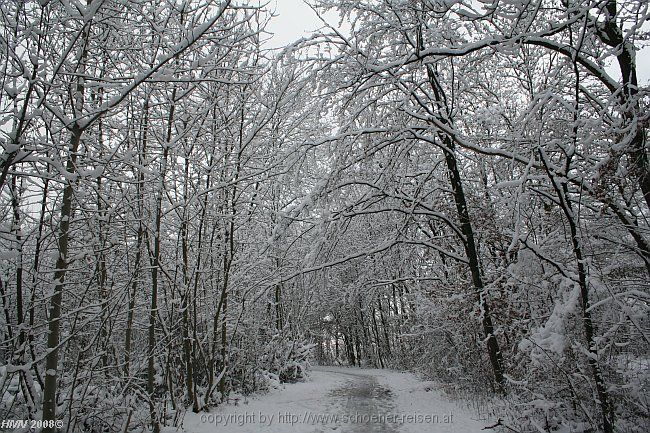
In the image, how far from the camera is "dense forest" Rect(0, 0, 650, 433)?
347 centimetres

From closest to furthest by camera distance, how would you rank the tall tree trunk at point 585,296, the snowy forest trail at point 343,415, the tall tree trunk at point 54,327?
the tall tree trunk at point 54,327
the tall tree trunk at point 585,296
the snowy forest trail at point 343,415

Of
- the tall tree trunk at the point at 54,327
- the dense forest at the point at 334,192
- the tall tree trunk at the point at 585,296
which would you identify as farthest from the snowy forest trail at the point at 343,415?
the tall tree trunk at the point at 54,327

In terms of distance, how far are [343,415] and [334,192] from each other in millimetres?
4683

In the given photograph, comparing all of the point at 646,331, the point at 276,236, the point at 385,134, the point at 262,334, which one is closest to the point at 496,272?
the point at 646,331

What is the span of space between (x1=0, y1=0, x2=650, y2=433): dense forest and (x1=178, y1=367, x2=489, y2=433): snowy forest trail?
71 cm

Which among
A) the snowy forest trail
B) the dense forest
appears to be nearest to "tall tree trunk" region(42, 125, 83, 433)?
the dense forest

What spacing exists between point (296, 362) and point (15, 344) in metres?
11.2

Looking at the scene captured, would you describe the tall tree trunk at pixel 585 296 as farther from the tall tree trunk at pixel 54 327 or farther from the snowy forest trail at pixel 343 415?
the tall tree trunk at pixel 54 327

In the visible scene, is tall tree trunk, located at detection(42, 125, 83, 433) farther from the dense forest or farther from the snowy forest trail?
the snowy forest trail

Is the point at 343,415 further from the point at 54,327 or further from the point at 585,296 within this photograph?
the point at 54,327

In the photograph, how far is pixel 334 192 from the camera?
19.7 feet

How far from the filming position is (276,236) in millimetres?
5559

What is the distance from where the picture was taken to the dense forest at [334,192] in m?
3.47

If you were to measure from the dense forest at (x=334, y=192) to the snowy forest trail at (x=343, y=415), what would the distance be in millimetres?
714
